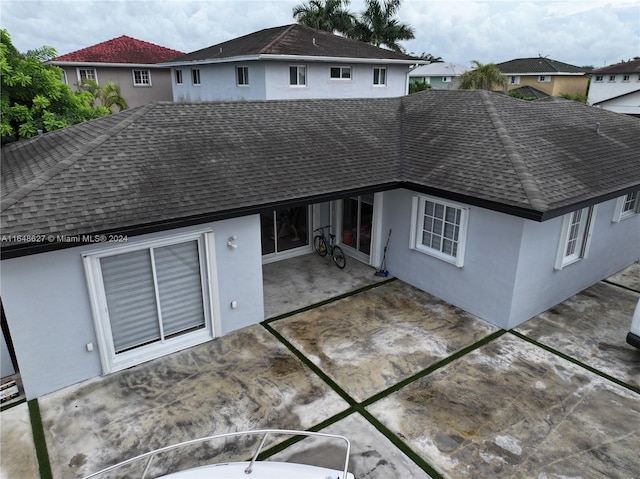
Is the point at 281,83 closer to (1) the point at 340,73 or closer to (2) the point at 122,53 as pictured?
(1) the point at 340,73

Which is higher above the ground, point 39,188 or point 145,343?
point 39,188

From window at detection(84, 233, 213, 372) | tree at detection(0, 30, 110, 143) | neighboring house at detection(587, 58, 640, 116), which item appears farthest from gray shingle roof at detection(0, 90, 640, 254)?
neighboring house at detection(587, 58, 640, 116)

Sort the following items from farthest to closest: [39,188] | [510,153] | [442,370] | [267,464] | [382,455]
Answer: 1. [510,153]
2. [442,370]
3. [39,188]
4. [382,455]
5. [267,464]

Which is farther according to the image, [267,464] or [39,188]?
[39,188]

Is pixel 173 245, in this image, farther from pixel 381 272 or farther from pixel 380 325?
pixel 381 272

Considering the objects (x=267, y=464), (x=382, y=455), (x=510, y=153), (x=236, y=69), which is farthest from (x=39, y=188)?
(x=236, y=69)

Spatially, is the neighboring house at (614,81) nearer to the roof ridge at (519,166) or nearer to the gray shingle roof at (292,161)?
the gray shingle roof at (292,161)

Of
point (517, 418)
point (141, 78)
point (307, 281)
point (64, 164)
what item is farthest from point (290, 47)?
point (517, 418)
